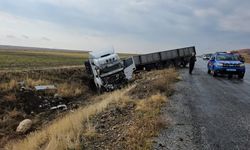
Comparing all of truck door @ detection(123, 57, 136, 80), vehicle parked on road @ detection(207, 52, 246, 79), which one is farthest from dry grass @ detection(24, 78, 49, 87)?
vehicle parked on road @ detection(207, 52, 246, 79)

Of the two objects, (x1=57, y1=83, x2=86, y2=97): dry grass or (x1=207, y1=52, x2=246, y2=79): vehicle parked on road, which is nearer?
(x1=207, y1=52, x2=246, y2=79): vehicle parked on road

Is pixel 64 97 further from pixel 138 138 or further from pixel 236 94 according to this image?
pixel 138 138

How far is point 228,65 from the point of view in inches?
957

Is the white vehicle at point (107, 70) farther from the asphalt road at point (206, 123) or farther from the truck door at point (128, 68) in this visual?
the asphalt road at point (206, 123)

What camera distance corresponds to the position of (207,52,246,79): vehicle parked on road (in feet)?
79.9

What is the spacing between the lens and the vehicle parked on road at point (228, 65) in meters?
24.3

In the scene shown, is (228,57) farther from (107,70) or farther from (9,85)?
(9,85)

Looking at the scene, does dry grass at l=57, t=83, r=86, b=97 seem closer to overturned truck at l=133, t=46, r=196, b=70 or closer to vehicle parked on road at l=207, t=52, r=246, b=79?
overturned truck at l=133, t=46, r=196, b=70

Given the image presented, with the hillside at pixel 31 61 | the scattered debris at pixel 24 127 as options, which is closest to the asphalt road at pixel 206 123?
the scattered debris at pixel 24 127

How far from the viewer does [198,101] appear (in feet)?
42.0

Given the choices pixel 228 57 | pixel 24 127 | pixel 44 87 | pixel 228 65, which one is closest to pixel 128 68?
pixel 44 87

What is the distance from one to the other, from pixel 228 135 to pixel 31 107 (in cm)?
1780

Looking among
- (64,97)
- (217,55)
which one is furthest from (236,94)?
(64,97)

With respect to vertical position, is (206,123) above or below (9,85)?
below
